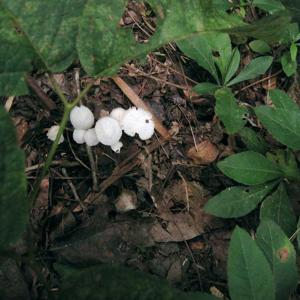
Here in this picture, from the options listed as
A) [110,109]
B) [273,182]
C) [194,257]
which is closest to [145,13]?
[110,109]

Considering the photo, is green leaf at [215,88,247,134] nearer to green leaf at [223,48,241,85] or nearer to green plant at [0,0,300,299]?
green leaf at [223,48,241,85]

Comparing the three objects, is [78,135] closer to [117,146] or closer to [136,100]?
[117,146]

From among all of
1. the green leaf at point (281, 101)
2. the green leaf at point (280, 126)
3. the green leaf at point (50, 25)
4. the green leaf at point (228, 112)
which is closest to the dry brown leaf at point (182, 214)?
the green leaf at point (228, 112)

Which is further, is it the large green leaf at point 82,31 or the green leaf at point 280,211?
the green leaf at point 280,211

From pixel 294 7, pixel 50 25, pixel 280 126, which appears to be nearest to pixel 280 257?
pixel 280 126

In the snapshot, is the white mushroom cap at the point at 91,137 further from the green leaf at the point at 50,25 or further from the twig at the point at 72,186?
the green leaf at the point at 50,25

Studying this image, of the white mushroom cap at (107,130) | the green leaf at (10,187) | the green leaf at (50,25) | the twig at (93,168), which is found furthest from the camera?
the twig at (93,168)
